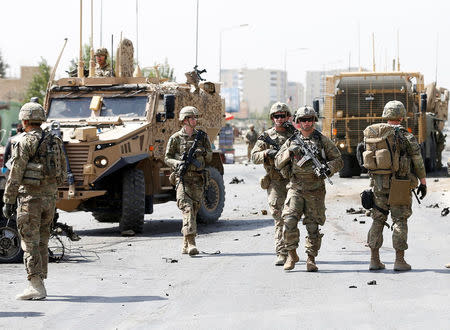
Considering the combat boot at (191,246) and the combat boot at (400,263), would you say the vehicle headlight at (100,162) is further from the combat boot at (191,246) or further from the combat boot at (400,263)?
the combat boot at (400,263)

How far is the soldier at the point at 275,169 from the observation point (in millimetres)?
10969

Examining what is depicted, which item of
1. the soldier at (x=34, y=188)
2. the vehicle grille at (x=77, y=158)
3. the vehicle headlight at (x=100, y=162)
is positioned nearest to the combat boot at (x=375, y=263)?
the soldier at (x=34, y=188)

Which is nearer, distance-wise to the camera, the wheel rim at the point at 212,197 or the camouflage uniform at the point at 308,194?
the camouflage uniform at the point at 308,194

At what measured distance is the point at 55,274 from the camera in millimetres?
10672

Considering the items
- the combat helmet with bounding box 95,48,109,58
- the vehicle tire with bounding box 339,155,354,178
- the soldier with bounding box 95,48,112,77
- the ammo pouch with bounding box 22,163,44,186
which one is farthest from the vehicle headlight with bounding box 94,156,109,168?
the vehicle tire with bounding box 339,155,354,178

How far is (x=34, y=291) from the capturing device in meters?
8.83

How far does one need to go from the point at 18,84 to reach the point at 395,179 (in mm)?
69652

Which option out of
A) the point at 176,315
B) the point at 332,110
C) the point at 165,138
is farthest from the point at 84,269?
the point at 332,110

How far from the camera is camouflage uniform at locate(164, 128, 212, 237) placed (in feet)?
40.6

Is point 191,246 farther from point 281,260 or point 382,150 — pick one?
point 382,150

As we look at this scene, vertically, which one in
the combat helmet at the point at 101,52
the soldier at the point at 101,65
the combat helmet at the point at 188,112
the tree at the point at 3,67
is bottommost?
the combat helmet at the point at 188,112

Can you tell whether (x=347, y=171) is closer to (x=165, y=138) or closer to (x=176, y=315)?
(x=165, y=138)

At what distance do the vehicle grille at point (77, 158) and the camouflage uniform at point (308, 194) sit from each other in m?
4.59

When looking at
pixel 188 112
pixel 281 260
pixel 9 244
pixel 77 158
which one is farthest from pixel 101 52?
pixel 281 260
